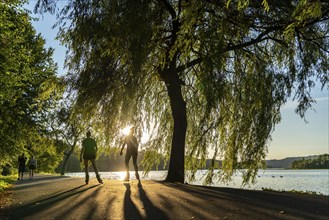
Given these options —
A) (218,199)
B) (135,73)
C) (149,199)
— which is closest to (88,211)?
(149,199)

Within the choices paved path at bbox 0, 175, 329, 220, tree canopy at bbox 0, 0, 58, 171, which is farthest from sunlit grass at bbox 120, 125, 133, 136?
paved path at bbox 0, 175, 329, 220

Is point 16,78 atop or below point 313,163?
below

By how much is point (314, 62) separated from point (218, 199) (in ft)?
26.6

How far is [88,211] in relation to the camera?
24.8ft

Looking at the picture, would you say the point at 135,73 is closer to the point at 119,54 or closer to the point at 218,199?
the point at 119,54

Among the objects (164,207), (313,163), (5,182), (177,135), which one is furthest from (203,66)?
(313,163)

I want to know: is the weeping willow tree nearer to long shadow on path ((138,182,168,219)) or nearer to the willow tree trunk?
the willow tree trunk

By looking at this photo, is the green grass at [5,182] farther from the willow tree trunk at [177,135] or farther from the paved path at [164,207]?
the willow tree trunk at [177,135]

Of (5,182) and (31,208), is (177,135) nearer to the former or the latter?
(31,208)

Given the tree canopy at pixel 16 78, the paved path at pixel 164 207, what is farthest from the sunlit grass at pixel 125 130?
the paved path at pixel 164 207

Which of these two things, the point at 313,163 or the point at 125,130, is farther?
the point at 313,163

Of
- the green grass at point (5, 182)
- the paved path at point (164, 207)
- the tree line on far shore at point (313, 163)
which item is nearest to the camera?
the paved path at point (164, 207)

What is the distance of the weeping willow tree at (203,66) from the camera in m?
12.6

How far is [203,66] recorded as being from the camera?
41.1 ft
